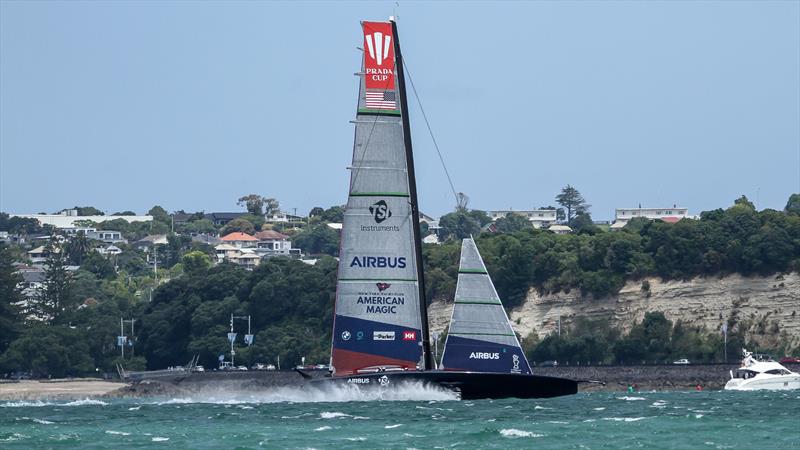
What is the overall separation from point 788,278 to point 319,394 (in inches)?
2082

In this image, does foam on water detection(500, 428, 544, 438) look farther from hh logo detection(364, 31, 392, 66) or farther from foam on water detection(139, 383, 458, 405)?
hh logo detection(364, 31, 392, 66)

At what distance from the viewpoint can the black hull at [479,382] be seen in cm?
4938

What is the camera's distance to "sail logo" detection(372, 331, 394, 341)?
50.8 metres

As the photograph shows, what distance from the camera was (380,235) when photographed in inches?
1987

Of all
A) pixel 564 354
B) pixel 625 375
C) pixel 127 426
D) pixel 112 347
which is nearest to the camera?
pixel 127 426

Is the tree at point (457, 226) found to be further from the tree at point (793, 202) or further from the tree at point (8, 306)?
the tree at point (8, 306)

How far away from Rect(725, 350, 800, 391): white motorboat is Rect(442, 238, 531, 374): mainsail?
26.7 metres

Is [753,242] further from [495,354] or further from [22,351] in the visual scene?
[495,354]

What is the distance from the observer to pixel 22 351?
105438 mm

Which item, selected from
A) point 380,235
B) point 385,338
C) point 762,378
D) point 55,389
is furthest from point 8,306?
point 380,235

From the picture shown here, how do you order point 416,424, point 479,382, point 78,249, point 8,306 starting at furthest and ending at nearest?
1. point 78,249
2. point 8,306
3. point 479,382
4. point 416,424

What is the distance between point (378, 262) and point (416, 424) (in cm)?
770

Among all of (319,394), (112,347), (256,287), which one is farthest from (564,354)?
(319,394)

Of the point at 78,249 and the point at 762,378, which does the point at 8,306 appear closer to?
the point at 762,378
